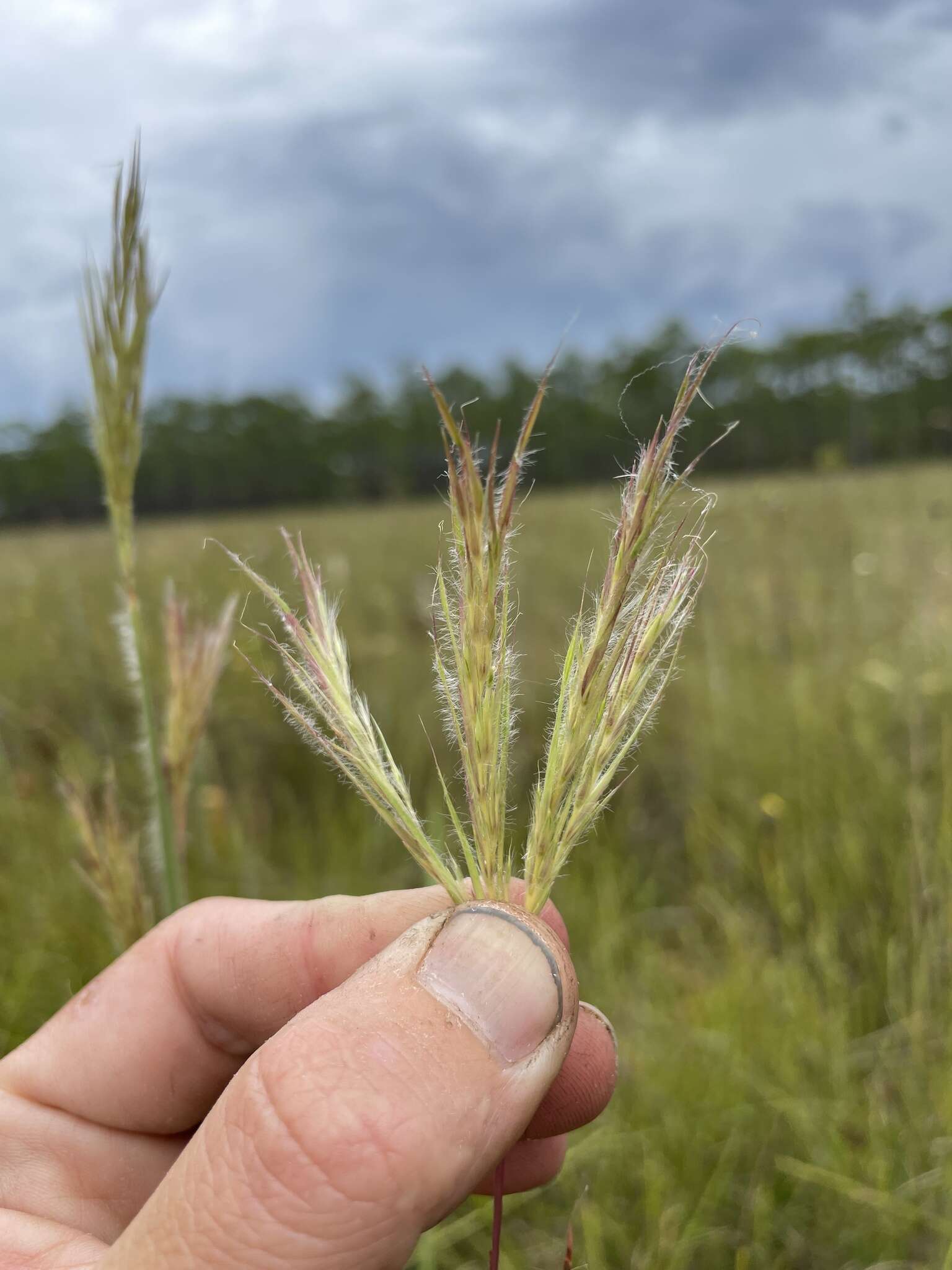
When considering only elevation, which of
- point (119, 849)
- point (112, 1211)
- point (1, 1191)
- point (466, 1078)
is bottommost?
point (112, 1211)

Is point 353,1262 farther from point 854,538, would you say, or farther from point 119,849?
point 854,538

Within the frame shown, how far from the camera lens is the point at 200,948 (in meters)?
1.25

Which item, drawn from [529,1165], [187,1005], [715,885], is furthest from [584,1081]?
[715,885]

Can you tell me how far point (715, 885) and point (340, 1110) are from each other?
221cm

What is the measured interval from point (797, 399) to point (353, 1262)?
39309 mm

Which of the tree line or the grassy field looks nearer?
the grassy field

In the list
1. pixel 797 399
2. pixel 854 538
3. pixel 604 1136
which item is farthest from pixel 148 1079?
pixel 797 399

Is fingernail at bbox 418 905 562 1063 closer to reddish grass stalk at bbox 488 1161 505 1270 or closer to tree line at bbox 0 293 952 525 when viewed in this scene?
reddish grass stalk at bbox 488 1161 505 1270

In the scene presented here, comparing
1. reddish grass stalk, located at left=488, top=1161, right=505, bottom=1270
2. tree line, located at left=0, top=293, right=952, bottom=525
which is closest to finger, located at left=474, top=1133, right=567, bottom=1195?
reddish grass stalk, located at left=488, top=1161, right=505, bottom=1270

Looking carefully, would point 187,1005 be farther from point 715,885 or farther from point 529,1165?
point 715,885

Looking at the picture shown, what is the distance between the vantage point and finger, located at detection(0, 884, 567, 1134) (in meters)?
1.21

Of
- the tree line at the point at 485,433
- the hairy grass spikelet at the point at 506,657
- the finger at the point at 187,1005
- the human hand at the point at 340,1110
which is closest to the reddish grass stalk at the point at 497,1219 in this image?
the human hand at the point at 340,1110

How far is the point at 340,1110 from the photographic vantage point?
739 mm

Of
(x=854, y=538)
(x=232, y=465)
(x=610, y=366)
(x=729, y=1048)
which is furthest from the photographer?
(x=232, y=465)
